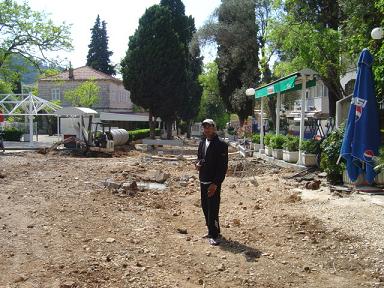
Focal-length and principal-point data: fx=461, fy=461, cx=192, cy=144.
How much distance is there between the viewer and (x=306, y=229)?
23.6ft

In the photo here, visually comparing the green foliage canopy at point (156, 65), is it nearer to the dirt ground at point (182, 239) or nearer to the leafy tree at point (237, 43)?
the leafy tree at point (237, 43)

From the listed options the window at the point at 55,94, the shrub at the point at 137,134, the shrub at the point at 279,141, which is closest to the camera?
the shrub at the point at 279,141

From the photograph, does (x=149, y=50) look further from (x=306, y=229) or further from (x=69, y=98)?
(x=306, y=229)

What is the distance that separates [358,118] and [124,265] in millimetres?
6170

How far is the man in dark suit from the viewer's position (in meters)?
6.57

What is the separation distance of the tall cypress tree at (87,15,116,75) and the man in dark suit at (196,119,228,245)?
227 ft

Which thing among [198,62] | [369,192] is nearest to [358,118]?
[369,192]

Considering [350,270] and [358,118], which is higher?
[358,118]

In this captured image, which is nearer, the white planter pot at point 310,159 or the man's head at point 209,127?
the man's head at point 209,127

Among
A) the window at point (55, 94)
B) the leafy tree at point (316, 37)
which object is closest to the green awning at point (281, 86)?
the leafy tree at point (316, 37)

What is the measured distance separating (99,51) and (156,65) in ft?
132

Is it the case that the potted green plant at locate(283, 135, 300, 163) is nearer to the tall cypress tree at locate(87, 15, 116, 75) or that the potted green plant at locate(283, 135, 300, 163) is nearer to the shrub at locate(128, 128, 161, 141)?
the shrub at locate(128, 128, 161, 141)

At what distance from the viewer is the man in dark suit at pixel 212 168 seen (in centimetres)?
657

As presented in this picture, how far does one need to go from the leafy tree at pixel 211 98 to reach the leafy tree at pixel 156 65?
1426cm
